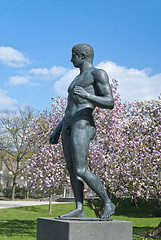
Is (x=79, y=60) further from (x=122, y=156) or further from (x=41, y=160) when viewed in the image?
(x=41, y=160)

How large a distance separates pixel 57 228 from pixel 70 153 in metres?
1.12

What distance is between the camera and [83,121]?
4531 mm

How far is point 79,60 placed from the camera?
4949mm

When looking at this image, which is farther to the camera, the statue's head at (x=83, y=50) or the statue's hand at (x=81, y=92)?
the statue's head at (x=83, y=50)

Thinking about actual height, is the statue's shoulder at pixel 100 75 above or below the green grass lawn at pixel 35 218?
above

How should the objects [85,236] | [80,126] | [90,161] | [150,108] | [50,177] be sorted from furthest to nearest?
[150,108] < [50,177] < [90,161] < [80,126] < [85,236]

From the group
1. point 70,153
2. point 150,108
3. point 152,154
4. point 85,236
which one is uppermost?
point 150,108

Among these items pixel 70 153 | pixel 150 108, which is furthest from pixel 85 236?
pixel 150 108

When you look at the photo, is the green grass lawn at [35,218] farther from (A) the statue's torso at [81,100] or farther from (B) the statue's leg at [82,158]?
(A) the statue's torso at [81,100]

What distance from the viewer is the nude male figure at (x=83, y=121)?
174 inches

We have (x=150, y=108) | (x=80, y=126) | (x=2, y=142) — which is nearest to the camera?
(x=80, y=126)

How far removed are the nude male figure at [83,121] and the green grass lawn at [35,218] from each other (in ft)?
24.7

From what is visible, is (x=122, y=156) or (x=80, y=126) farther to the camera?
(x=122, y=156)

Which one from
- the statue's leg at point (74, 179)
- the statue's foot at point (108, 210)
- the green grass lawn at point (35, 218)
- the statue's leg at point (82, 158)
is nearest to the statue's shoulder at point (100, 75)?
the statue's leg at point (82, 158)
